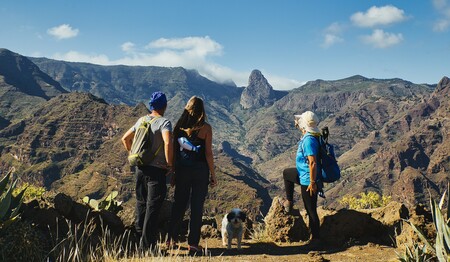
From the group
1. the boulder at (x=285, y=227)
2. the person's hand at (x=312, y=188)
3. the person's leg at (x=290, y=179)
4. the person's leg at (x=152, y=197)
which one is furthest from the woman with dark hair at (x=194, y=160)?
the boulder at (x=285, y=227)

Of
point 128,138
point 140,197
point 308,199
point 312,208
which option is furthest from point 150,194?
point 312,208

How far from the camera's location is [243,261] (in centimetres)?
623

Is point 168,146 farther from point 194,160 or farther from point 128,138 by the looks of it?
point 128,138

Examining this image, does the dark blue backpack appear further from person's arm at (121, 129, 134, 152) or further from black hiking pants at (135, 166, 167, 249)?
person's arm at (121, 129, 134, 152)

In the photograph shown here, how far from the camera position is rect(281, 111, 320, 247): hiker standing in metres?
6.90

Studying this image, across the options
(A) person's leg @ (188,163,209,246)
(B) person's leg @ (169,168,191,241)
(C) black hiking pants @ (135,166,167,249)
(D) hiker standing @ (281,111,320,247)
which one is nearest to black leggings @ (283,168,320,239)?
(D) hiker standing @ (281,111,320,247)

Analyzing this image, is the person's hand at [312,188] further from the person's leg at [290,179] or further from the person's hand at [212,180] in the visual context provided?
the person's hand at [212,180]

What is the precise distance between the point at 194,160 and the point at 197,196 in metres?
0.61

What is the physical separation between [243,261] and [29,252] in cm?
298

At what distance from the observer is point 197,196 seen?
6.75 meters

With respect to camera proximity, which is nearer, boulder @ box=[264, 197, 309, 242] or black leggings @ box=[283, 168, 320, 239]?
black leggings @ box=[283, 168, 320, 239]

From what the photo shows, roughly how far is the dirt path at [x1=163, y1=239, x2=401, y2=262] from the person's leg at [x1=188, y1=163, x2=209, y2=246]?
29 cm

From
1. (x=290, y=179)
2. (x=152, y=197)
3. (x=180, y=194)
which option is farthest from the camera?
(x=290, y=179)

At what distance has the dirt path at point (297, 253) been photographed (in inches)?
249
